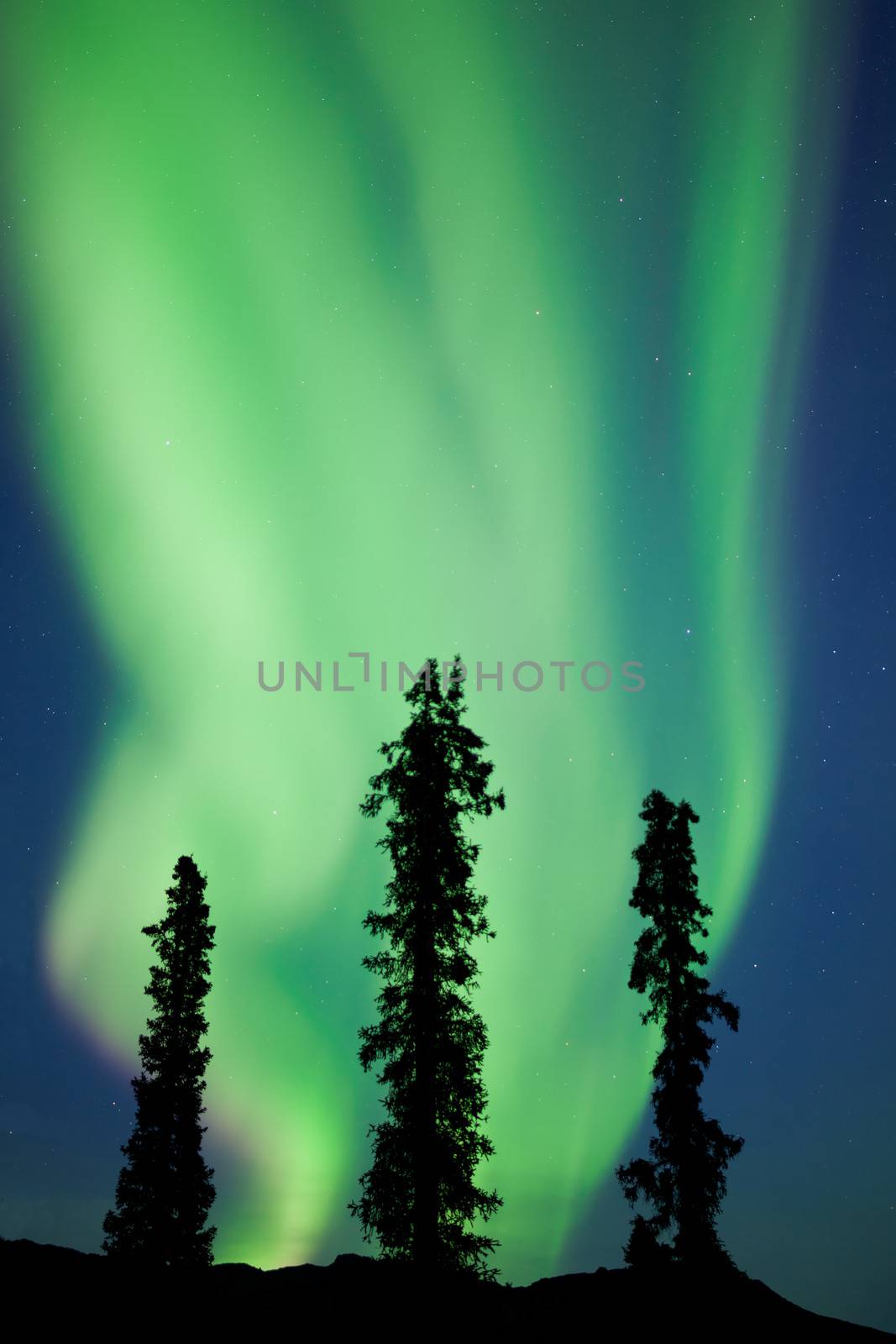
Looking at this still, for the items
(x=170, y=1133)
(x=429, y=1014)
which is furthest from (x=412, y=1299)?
(x=170, y=1133)

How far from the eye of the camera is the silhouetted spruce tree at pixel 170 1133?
22.7 metres

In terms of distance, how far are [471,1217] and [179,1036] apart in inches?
523

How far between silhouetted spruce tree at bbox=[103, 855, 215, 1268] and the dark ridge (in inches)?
140

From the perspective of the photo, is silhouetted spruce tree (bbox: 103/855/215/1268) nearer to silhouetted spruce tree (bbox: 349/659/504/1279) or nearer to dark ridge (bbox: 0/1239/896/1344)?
dark ridge (bbox: 0/1239/896/1344)

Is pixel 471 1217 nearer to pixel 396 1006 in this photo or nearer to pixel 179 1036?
pixel 396 1006

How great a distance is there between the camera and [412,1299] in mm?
13508

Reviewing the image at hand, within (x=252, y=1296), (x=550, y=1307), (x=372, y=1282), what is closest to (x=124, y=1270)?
(x=252, y=1296)

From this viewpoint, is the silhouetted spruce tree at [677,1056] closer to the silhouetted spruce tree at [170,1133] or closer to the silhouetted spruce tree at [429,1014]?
the silhouetted spruce tree at [429,1014]

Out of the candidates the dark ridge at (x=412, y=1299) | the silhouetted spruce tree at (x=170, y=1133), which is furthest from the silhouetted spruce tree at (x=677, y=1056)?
the silhouetted spruce tree at (x=170, y=1133)

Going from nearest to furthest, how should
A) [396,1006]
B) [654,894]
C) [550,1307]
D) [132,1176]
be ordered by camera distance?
[396,1006] → [550,1307] → [654,894] → [132,1176]

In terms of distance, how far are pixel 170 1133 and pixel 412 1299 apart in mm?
13167

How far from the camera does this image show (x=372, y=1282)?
15273 millimetres

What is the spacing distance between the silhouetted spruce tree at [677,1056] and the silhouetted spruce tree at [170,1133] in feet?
41.2

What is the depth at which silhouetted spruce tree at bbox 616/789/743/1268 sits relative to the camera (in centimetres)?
1881
